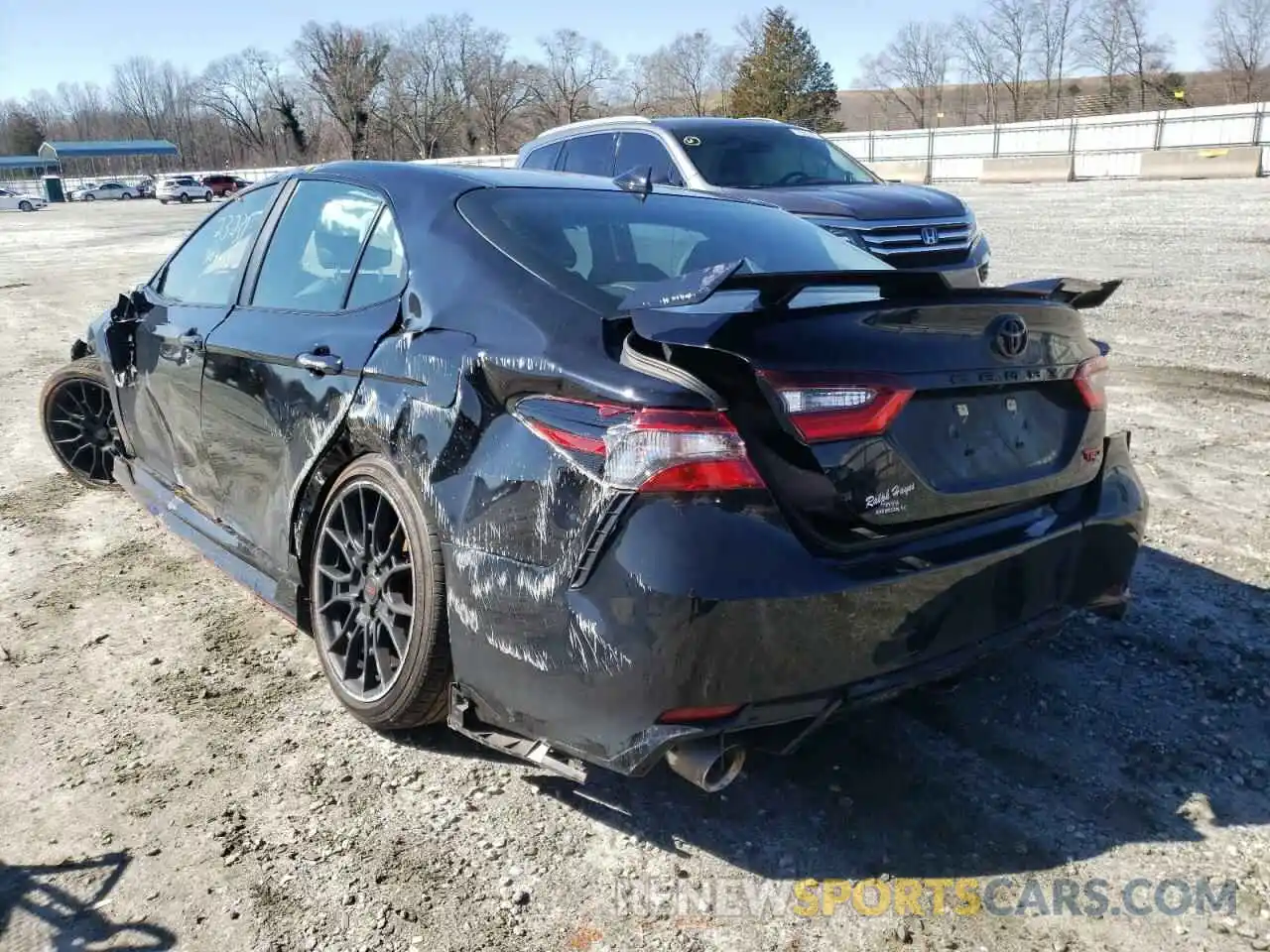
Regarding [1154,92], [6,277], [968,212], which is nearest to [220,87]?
[1154,92]

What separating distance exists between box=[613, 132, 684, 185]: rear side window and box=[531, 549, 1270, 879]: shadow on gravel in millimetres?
Answer: 6308

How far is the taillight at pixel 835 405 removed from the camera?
7.42ft

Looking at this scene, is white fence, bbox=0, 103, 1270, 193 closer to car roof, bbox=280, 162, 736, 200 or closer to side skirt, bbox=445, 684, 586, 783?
car roof, bbox=280, 162, 736, 200

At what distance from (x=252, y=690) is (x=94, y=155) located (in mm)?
114008

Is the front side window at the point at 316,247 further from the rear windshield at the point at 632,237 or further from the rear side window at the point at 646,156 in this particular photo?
the rear side window at the point at 646,156

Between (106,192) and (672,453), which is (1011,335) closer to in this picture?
(672,453)

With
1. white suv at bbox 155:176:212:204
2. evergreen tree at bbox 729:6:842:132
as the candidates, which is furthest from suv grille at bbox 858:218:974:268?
white suv at bbox 155:176:212:204

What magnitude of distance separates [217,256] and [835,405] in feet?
9.86

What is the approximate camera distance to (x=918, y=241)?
25.7 ft

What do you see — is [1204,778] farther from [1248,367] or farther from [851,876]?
→ [1248,367]

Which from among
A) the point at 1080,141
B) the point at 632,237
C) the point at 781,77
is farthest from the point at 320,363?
the point at 781,77

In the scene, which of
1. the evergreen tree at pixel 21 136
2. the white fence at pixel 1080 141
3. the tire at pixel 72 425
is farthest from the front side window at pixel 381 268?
the evergreen tree at pixel 21 136

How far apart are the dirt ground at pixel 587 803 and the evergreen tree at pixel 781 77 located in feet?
185

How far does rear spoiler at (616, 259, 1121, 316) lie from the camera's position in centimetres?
233
